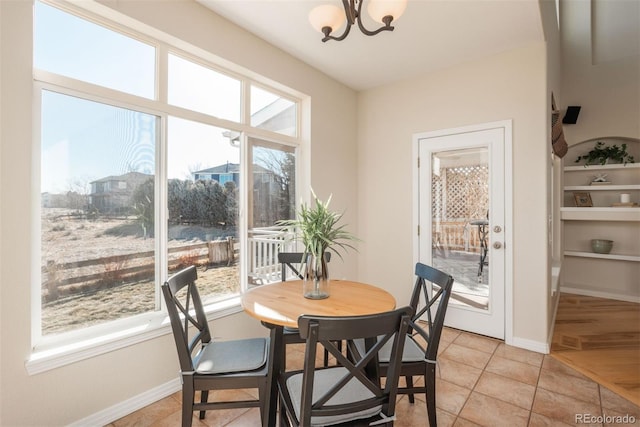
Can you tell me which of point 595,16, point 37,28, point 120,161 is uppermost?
point 595,16

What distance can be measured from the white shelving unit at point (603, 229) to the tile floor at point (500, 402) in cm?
280

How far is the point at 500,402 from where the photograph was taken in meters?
2.07

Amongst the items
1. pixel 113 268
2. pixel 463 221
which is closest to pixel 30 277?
pixel 113 268

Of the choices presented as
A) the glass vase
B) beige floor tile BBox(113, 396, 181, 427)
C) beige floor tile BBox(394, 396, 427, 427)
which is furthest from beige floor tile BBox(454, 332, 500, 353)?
beige floor tile BBox(113, 396, 181, 427)

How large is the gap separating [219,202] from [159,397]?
4.79ft

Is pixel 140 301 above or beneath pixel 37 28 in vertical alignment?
beneath

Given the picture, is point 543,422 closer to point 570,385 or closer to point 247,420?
point 570,385

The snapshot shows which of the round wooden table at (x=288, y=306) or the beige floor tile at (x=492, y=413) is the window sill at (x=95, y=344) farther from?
the beige floor tile at (x=492, y=413)

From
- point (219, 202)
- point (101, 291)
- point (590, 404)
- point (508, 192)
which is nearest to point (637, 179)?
point (508, 192)

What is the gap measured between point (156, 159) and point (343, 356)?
1882 millimetres

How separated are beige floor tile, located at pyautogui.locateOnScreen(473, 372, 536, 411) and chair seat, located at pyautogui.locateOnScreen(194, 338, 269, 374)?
1.59 metres

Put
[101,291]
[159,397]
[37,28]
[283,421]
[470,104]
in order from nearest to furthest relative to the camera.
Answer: [283,421]
[37,28]
[101,291]
[159,397]
[470,104]

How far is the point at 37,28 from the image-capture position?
1735 millimetres

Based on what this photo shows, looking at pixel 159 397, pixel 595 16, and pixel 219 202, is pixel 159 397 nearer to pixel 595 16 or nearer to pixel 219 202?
pixel 219 202
